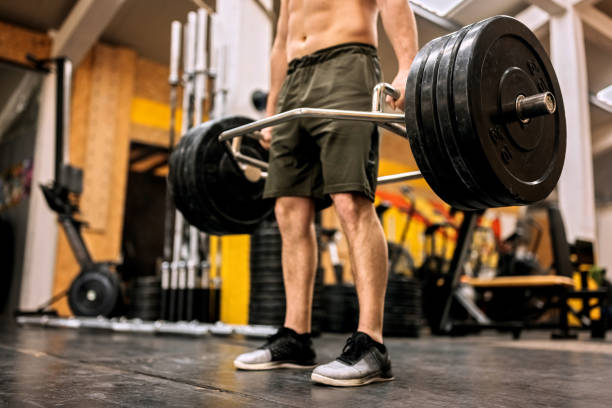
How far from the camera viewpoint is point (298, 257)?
5.17 ft

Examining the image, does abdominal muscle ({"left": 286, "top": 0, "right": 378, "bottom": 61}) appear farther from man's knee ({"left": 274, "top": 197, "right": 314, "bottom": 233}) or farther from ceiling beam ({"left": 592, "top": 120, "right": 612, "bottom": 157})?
ceiling beam ({"left": 592, "top": 120, "right": 612, "bottom": 157})

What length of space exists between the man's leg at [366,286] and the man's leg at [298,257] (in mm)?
153

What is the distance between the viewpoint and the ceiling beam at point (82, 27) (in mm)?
4781

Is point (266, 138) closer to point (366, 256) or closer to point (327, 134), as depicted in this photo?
point (327, 134)

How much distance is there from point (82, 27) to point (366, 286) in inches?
182

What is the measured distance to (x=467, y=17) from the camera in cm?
172

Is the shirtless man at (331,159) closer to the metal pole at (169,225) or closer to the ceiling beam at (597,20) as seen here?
the metal pole at (169,225)

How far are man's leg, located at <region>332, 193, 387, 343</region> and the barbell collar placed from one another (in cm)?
49

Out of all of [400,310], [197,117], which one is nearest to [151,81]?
[197,117]

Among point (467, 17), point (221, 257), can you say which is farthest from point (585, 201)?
point (467, 17)

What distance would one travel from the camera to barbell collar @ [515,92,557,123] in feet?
3.50

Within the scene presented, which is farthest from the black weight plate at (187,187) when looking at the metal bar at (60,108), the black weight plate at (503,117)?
the metal bar at (60,108)

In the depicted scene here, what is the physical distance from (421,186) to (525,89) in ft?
24.4

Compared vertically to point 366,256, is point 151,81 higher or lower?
higher
